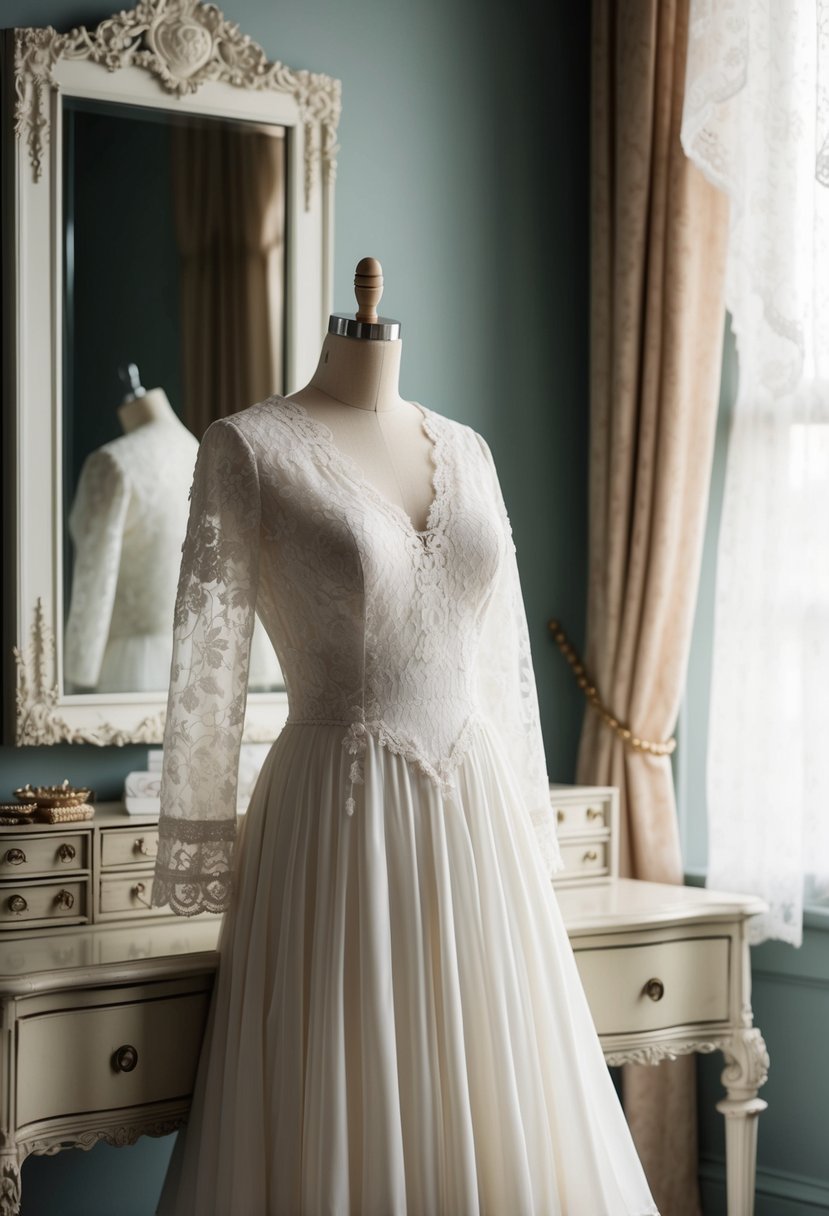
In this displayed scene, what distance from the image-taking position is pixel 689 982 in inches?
104

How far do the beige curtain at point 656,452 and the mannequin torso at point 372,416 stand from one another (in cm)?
95

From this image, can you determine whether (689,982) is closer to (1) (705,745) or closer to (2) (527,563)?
(1) (705,745)

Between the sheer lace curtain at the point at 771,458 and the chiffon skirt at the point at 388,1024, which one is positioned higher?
the sheer lace curtain at the point at 771,458

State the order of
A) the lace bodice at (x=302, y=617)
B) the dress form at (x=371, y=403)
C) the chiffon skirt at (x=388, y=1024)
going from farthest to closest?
the dress form at (x=371, y=403) → the lace bodice at (x=302, y=617) → the chiffon skirt at (x=388, y=1024)

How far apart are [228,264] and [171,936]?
122 cm

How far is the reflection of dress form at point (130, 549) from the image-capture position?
2.63 metres

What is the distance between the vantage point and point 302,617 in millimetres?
2131

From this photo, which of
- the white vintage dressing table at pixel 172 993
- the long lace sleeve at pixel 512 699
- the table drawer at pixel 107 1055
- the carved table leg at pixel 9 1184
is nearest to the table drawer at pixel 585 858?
the white vintage dressing table at pixel 172 993

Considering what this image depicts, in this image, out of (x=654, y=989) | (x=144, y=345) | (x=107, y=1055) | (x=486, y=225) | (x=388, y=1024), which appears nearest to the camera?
(x=388, y=1024)

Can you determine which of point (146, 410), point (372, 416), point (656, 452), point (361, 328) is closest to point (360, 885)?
point (372, 416)

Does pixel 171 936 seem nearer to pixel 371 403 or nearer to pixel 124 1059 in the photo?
pixel 124 1059

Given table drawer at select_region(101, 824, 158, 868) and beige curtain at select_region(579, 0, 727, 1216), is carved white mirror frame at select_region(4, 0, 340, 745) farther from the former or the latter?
beige curtain at select_region(579, 0, 727, 1216)

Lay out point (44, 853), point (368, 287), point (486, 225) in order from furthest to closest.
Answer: point (486, 225)
point (44, 853)
point (368, 287)

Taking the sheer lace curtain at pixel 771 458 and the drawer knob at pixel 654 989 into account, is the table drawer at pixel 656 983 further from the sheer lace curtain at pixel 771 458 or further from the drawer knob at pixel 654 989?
the sheer lace curtain at pixel 771 458
